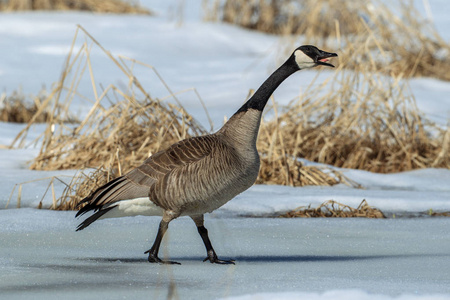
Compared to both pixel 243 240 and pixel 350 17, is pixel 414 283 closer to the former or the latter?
pixel 243 240

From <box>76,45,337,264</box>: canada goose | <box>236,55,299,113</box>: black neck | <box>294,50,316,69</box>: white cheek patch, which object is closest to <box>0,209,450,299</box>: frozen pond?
<box>76,45,337,264</box>: canada goose

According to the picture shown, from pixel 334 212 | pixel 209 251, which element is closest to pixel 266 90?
pixel 209 251

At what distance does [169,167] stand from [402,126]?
4.65m

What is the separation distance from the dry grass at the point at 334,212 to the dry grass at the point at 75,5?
44.2ft

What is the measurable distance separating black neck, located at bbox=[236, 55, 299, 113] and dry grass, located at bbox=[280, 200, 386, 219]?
1.64m

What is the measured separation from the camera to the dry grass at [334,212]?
5824 mm

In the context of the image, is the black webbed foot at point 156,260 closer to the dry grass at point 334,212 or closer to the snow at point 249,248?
the snow at point 249,248

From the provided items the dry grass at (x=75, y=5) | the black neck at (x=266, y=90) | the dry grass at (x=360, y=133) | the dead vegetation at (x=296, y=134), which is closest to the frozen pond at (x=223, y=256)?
the black neck at (x=266, y=90)

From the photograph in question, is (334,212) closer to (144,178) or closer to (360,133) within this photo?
(144,178)

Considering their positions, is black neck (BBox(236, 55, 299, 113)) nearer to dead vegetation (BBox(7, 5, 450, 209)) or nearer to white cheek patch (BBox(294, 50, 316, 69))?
white cheek patch (BBox(294, 50, 316, 69))

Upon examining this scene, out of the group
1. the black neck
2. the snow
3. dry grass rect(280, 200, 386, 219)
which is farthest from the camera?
dry grass rect(280, 200, 386, 219)

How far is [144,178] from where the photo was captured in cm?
424

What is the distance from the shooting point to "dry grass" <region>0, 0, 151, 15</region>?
58.4ft

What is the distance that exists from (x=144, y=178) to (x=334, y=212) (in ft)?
6.85
